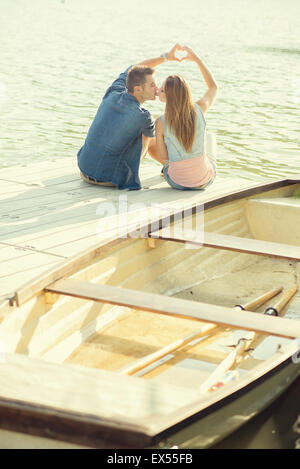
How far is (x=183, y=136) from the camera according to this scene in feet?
17.3

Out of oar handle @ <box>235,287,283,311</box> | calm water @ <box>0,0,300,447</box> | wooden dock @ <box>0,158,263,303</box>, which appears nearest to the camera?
wooden dock @ <box>0,158,263,303</box>

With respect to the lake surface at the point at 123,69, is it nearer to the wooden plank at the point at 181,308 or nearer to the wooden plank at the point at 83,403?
the wooden plank at the point at 181,308

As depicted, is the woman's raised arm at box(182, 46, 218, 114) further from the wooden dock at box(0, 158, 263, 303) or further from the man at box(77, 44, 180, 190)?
the wooden dock at box(0, 158, 263, 303)

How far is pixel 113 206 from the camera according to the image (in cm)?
506

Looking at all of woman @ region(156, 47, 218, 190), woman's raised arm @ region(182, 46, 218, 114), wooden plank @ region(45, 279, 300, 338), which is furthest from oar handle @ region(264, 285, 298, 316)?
woman's raised arm @ region(182, 46, 218, 114)

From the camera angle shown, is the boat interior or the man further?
the man

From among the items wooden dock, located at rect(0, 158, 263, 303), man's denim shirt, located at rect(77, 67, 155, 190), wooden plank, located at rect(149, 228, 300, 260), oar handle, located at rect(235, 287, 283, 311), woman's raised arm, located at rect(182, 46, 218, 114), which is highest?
woman's raised arm, located at rect(182, 46, 218, 114)

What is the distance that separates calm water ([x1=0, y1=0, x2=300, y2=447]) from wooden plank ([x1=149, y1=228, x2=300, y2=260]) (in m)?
1.07

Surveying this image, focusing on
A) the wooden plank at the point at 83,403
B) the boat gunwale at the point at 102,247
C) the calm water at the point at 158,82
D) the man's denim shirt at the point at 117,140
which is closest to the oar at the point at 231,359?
the calm water at the point at 158,82

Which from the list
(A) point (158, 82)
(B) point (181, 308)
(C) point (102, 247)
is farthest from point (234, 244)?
(A) point (158, 82)

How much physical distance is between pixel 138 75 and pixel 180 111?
17.5 inches

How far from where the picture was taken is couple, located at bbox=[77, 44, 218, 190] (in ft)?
17.3
